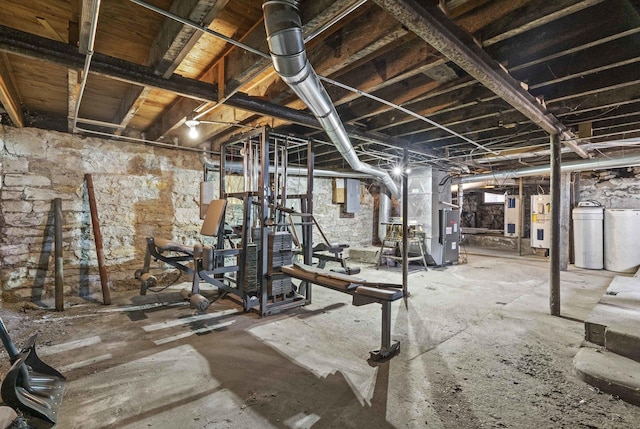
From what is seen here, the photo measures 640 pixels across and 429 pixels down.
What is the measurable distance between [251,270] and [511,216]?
26.5 ft

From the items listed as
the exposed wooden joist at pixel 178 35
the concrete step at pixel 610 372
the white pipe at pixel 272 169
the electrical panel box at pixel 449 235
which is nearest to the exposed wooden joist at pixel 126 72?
the exposed wooden joist at pixel 178 35

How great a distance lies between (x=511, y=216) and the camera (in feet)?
27.7

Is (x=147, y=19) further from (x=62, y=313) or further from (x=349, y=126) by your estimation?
(x=62, y=313)

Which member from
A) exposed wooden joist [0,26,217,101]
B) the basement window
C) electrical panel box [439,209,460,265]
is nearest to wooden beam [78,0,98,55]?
exposed wooden joist [0,26,217,101]

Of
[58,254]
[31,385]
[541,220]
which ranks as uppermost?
[541,220]

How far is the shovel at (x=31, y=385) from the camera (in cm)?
147

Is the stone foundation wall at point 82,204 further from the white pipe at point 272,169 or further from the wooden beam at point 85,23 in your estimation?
the wooden beam at point 85,23

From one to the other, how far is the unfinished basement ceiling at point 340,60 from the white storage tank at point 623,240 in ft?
8.25

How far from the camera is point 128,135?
420cm

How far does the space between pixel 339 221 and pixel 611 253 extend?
17.0 feet

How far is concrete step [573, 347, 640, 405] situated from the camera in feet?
5.74

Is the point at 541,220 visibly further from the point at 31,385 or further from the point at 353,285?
the point at 31,385

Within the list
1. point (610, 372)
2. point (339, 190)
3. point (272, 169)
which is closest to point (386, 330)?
point (610, 372)

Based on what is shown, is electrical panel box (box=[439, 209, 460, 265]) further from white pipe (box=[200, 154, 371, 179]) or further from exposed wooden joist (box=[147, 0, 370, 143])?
exposed wooden joist (box=[147, 0, 370, 143])
